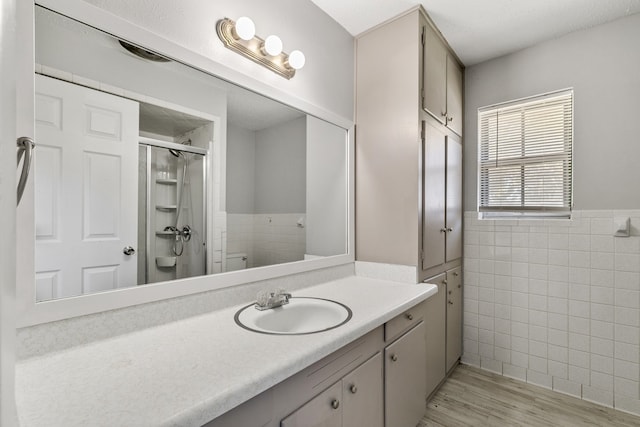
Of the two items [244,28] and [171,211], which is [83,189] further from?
[244,28]

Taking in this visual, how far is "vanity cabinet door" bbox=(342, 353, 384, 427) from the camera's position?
1.10m

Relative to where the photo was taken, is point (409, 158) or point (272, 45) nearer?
point (272, 45)

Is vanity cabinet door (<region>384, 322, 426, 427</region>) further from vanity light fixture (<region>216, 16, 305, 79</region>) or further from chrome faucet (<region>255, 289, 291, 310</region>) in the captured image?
vanity light fixture (<region>216, 16, 305, 79</region>)

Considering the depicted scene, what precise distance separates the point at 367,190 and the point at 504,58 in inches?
63.5

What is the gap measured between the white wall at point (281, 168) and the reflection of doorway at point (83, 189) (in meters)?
0.59

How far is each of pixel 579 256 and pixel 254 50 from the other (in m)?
2.44

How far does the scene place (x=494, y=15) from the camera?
1858 mm

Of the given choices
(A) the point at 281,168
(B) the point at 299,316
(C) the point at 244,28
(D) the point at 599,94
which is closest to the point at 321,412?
(B) the point at 299,316

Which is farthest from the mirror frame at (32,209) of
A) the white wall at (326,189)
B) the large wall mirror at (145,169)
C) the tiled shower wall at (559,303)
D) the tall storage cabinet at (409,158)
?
the tiled shower wall at (559,303)

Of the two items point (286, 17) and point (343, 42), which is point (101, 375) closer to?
point (286, 17)

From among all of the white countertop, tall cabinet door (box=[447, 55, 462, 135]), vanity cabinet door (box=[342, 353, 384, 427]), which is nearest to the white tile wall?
the white countertop

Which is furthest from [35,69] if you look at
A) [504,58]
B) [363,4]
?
[504,58]

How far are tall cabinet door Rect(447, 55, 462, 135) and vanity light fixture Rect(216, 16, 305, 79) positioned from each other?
126cm

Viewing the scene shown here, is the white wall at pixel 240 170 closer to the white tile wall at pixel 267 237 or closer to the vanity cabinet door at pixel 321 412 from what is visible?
the white tile wall at pixel 267 237
